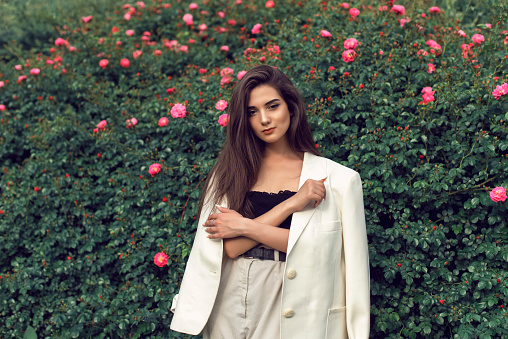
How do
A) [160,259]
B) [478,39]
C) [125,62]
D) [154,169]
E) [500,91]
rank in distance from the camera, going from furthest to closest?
[125,62] → [478,39] → [154,169] → [160,259] → [500,91]

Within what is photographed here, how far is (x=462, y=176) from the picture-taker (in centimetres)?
284

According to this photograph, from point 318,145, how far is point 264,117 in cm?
93

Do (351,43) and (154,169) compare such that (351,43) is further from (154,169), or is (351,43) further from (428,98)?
(154,169)

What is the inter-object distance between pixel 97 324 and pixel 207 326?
1232mm

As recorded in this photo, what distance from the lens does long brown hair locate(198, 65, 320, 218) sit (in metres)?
2.12

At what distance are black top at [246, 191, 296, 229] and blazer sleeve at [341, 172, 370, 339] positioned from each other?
0.77ft

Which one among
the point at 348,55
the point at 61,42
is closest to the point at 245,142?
the point at 348,55

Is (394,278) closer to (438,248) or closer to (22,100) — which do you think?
(438,248)

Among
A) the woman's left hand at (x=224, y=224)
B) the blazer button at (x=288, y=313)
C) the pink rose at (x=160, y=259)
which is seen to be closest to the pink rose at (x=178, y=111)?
the pink rose at (x=160, y=259)

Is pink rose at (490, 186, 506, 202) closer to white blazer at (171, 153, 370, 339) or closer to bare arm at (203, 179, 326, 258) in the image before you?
white blazer at (171, 153, 370, 339)

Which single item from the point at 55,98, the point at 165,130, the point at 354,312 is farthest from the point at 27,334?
the point at 354,312

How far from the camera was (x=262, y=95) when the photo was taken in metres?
2.10

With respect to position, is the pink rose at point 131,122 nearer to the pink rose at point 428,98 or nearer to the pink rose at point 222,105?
the pink rose at point 222,105

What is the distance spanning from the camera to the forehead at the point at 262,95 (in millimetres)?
2092
